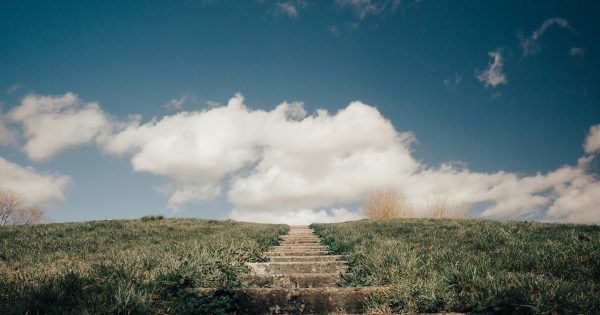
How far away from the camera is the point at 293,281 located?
499 centimetres

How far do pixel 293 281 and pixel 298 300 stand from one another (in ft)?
3.68

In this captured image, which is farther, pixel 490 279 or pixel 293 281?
pixel 293 281

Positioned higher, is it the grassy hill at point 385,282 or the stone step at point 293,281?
the grassy hill at point 385,282

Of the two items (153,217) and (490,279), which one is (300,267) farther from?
(153,217)

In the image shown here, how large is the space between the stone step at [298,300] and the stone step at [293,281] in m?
0.99

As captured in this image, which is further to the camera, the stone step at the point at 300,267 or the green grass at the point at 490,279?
the stone step at the point at 300,267

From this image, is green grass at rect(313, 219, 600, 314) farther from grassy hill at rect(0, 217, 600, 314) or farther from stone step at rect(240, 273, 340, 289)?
stone step at rect(240, 273, 340, 289)

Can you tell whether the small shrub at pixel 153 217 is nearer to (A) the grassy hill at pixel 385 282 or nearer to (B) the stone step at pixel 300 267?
(A) the grassy hill at pixel 385 282

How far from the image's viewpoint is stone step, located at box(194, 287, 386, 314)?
3.87m

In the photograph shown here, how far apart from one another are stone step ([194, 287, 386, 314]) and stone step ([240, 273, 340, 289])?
0.99 metres

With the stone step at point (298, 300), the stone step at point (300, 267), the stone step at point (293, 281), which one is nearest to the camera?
the stone step at point (298, 300)

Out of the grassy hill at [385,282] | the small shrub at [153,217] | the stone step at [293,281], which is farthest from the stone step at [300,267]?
the small shrub at [153,217]

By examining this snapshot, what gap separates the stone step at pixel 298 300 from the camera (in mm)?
3869

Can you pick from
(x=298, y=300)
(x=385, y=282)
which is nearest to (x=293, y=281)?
(x=298, y=300)
